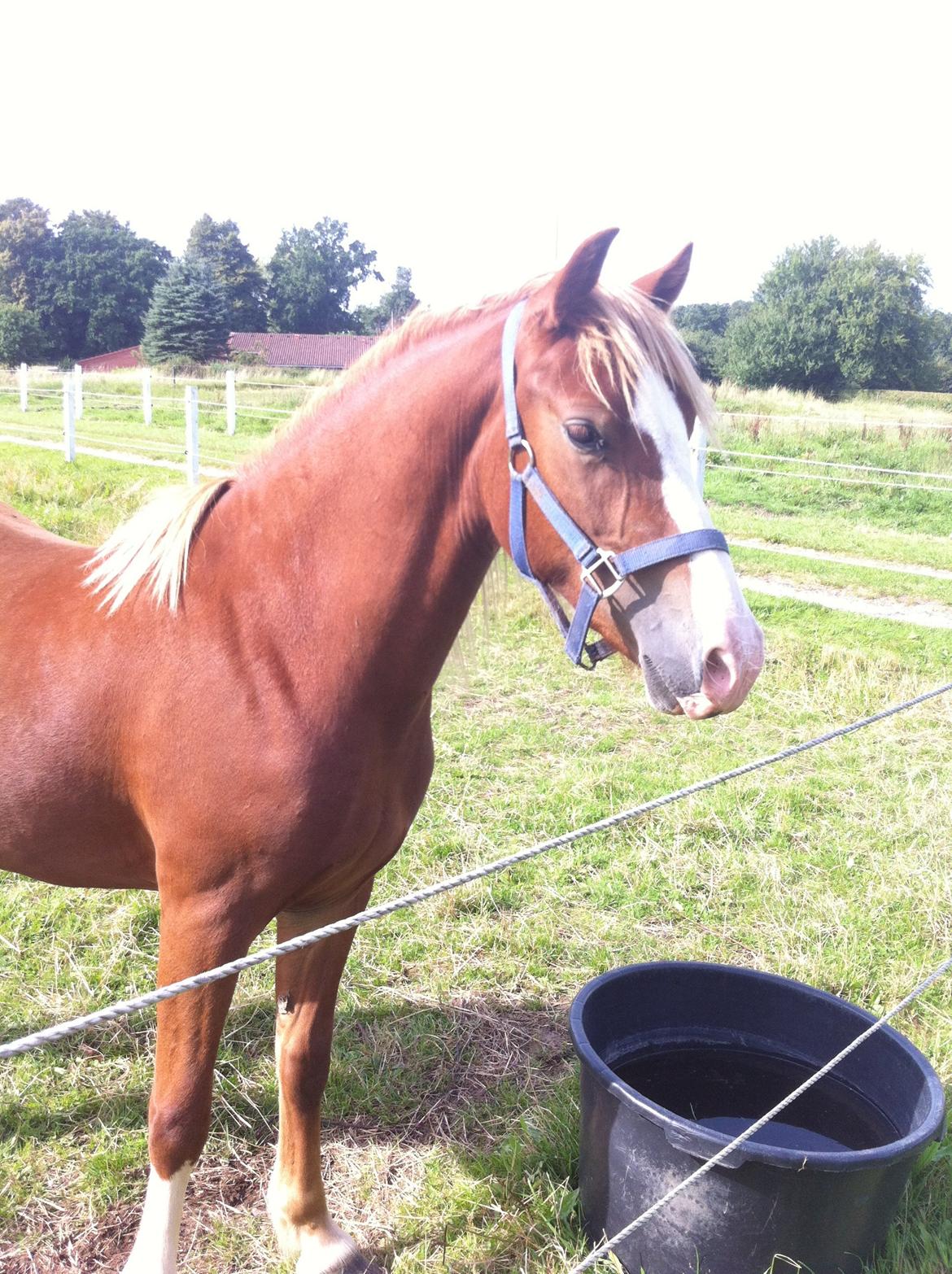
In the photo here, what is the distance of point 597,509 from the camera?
152cm

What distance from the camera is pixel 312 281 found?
52.4 m

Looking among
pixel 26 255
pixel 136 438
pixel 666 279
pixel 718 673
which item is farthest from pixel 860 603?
pixel 26 255

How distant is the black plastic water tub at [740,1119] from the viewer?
5.89ft

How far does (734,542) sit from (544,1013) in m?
7.94

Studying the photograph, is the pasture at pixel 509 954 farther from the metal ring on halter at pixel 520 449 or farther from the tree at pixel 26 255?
the tree at pixel 26 255

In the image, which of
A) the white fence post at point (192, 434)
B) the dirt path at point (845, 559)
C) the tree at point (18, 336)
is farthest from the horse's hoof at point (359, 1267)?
the tree at point (18, 336)

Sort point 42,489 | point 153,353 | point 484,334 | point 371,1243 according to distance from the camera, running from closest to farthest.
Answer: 1. point 484,334
2. point 371,1243
3. point 42,489
4. point 153,353

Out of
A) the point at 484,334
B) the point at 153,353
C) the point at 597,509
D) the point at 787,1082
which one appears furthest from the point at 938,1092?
the point at 153,353

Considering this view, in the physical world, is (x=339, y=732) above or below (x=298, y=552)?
below

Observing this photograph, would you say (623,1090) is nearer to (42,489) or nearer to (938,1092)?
(938,1092)

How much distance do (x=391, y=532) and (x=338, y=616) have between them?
7.7 inches

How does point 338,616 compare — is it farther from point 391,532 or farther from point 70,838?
point 70,838

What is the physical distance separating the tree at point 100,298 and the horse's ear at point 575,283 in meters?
57.3

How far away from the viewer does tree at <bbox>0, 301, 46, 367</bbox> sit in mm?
47125
